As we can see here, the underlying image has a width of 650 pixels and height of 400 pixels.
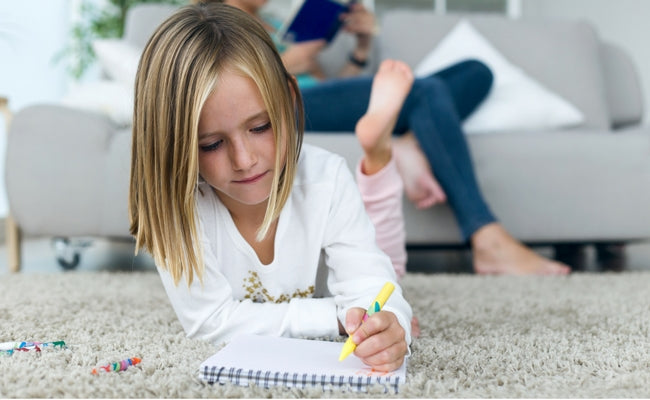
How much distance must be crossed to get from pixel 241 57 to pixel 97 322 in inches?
18.2

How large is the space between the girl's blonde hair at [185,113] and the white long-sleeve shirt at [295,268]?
4 cm

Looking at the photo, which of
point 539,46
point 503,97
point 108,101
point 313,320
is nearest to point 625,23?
Result: point 539,46

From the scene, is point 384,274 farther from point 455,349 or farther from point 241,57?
point 241,57

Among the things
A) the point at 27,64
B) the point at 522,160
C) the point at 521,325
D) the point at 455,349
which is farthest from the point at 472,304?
the point at 27,64

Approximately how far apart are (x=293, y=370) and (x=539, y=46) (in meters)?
1.82

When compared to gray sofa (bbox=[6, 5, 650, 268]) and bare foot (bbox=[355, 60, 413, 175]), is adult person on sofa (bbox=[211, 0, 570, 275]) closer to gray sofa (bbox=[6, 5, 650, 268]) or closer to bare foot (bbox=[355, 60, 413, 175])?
gray sofa (bbox=[6, 5, 650, 268])

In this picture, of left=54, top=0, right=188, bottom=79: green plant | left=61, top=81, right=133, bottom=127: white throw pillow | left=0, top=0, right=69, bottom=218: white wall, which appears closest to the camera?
left=61, top=81, right=133, bottom=127: white throw pillow

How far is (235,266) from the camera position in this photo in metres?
0.86

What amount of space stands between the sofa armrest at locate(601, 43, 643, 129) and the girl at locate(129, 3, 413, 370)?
5.53 ft

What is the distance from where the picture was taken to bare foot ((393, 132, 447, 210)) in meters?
1.46

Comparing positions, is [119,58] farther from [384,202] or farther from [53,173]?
[384,202]

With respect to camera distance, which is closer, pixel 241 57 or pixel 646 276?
pixel 241 57

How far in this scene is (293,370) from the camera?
2.03 ft

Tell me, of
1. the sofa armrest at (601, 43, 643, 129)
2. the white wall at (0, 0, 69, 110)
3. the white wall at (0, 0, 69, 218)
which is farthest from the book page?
the white wall at (0, 0, 69, 110)
